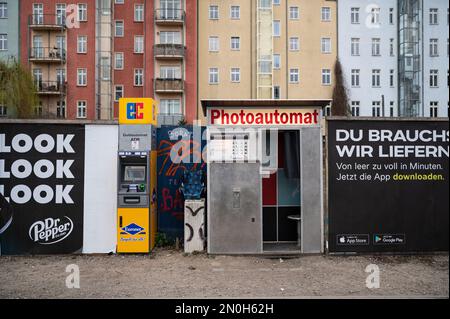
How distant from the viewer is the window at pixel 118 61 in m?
31.0

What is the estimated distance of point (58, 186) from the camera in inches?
304

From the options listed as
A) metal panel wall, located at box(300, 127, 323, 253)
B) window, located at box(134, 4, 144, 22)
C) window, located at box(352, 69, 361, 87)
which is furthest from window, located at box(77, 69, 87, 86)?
metal panel wall, located at box(300, 127, 323, 253)

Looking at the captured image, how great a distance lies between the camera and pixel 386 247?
7602mm

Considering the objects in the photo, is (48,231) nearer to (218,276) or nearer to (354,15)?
(218,276)

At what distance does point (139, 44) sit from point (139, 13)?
259 cm

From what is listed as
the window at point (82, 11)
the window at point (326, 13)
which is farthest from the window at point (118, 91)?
the window at point (326, 13)

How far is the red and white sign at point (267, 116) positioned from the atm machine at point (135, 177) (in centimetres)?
147

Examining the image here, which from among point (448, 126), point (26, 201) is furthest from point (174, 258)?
point (448, 126)

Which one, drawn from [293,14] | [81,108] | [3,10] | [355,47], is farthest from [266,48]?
[3,10]

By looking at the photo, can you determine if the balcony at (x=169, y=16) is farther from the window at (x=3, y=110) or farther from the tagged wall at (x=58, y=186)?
the tagged wall at (x=58, y=186)

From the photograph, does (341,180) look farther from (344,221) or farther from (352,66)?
(352,66)

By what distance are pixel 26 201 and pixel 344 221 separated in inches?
267

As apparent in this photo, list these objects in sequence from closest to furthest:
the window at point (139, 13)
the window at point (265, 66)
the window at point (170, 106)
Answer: the window at point (139, 13) → the window at point (170, 106) → the window at point (265, 66)

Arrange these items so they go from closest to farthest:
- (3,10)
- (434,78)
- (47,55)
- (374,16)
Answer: (374,16)
(3,10)
(47,55)
(434,78)
